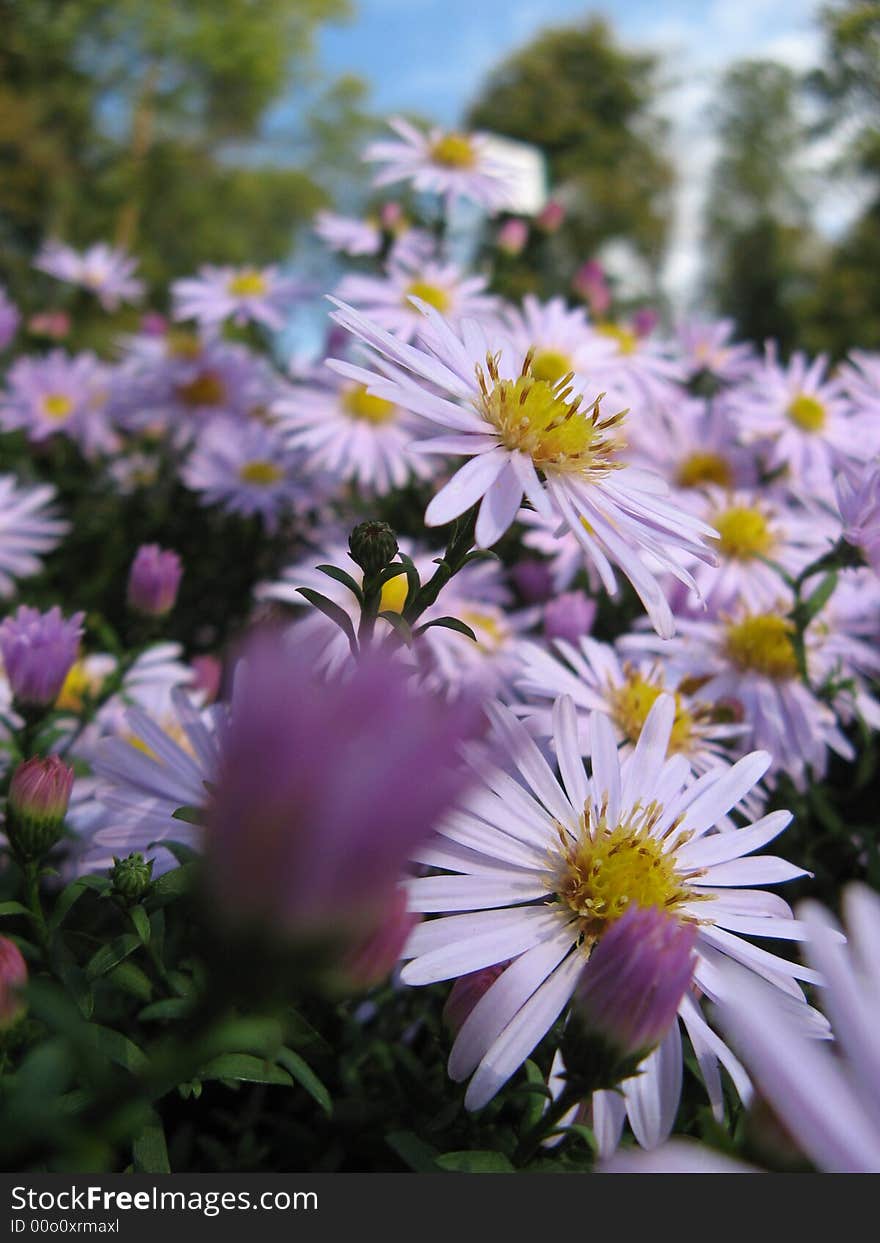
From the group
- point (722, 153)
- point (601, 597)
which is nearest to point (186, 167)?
point (722, 153)

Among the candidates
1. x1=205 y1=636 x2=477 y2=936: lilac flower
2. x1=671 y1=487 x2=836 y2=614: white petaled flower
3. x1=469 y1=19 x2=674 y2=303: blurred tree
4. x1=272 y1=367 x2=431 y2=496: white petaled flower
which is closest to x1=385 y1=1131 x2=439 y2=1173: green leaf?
x1=205 y1=636 x2=477 y2=936: lilac flower

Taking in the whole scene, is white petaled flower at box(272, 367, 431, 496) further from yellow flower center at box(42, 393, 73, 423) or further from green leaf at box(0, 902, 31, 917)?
green leaf at box(0, 902, 31, 917)


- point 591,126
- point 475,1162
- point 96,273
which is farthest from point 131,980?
point 591,126

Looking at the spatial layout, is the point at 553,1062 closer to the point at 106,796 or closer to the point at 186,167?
the point at 106,796

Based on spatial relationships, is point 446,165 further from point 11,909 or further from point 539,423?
point 11,909

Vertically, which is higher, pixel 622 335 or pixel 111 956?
pixel 622 335

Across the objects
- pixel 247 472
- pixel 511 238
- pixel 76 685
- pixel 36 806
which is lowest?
pixel 76 685
